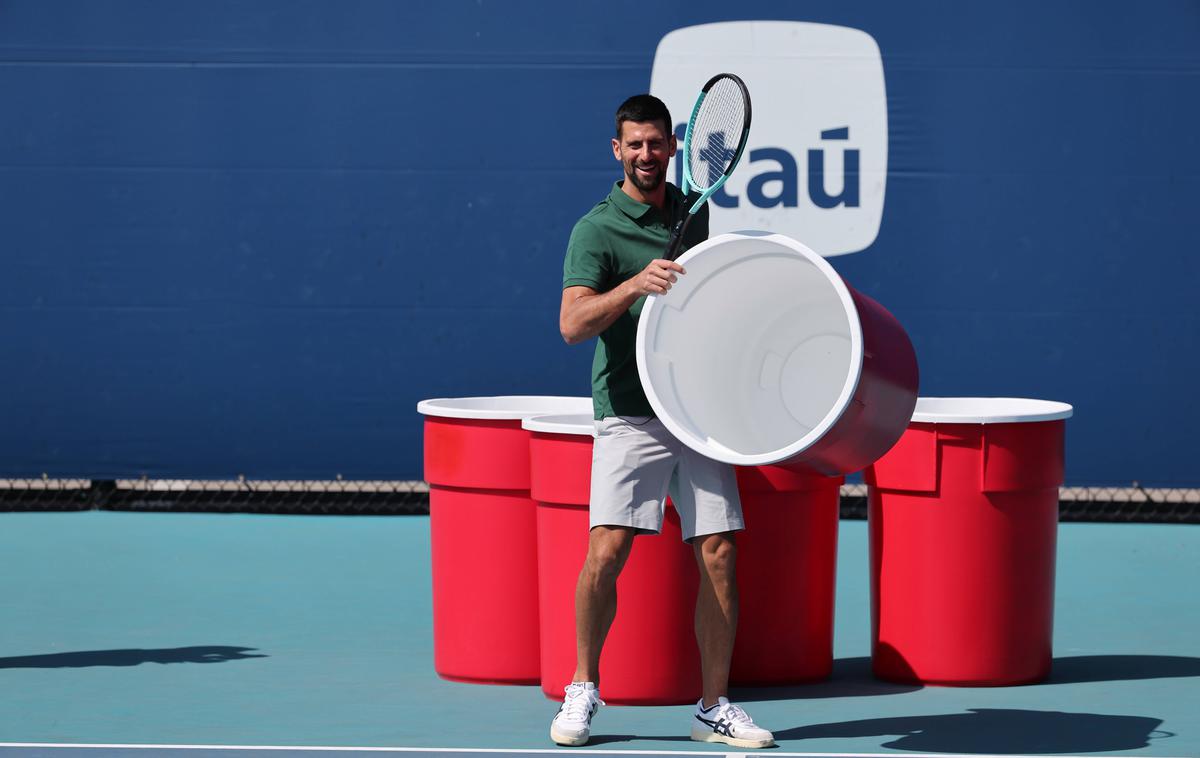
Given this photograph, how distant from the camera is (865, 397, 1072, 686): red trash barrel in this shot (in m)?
5.76

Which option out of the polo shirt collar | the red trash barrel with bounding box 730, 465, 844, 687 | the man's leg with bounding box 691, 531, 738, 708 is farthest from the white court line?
the polo shirt collar

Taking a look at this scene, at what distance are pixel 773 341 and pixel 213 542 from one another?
13.9 feet

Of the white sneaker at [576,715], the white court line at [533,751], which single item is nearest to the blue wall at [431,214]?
the white sneaker at [576,715]

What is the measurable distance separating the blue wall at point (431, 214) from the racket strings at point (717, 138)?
428cm

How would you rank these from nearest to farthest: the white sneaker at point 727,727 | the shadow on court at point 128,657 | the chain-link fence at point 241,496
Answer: the white sneaker at point 727,727 → the shadow on court at point 128,657 → the chain-link fence at point 241,496

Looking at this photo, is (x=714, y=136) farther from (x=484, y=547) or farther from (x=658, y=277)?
(x=484, y=547)

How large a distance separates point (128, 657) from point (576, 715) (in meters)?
2.04

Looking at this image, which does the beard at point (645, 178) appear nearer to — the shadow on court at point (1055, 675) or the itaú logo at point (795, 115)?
the shadow on court at point (1055, 675)

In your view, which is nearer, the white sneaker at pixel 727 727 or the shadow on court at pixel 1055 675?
the white sneaker at pixel 727 727

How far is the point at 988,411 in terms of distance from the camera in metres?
6.22

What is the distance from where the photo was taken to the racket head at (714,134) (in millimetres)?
5188

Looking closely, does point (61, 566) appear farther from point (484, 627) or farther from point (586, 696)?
point (586, 696)

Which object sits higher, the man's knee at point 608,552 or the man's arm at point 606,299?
the man's arm at point 606,299

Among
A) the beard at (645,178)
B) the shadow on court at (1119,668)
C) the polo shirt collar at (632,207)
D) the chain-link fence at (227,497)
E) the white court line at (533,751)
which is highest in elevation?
the beard at (645,178)
